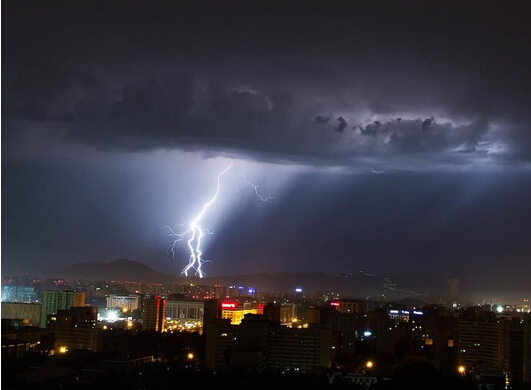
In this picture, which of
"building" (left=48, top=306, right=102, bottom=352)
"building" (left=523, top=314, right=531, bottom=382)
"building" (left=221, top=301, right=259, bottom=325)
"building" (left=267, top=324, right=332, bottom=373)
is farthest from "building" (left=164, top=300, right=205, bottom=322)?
"building" (left=523, top=314, right=531, bottom=382)

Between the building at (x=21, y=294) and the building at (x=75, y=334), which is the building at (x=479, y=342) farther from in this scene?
the building at (x=21, y=294)

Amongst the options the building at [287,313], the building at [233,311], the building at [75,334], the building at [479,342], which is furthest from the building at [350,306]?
the building at [75,334]

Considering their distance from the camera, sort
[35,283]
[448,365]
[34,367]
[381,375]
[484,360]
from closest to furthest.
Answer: [34,367], [381,375], [448,365], [484,360], [35,283]

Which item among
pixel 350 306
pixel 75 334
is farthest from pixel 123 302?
pixel 75 334

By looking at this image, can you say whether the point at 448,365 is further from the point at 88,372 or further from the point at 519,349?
the point at 88,372

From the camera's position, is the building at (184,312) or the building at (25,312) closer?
the building at (25,312)

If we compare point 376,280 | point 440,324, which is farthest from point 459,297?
point 440,324
